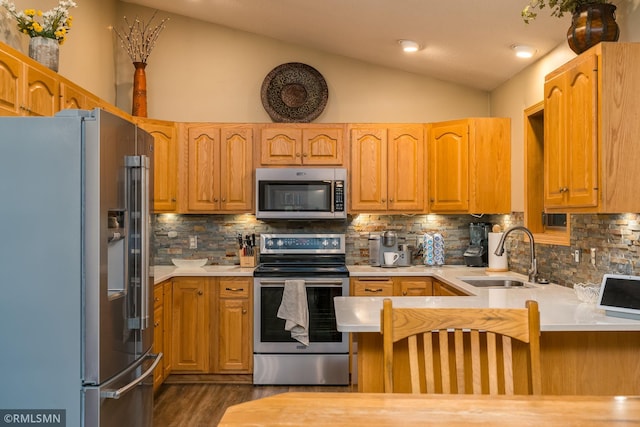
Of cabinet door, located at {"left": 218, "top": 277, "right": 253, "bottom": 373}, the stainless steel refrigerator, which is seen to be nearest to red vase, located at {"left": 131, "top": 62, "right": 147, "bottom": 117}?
cabinet door, located at {"left": 218, "top": 277, "right": 253, "bottom": 373}

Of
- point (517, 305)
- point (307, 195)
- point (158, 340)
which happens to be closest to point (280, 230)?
point (307, 195)

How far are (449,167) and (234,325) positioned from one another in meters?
2.23

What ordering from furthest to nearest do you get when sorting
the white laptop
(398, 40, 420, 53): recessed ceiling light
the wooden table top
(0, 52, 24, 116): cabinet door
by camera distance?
(398, 40, 420, 53): recessed ceiling light → (0, 52, 24, 116): cabinet door → the white laptop → the wooden table top

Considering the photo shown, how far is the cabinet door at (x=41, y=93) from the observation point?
2590 mm

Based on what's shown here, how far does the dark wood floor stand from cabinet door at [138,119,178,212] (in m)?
1.50

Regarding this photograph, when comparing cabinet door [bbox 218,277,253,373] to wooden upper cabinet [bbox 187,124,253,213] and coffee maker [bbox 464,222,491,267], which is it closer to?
wooden upper cabinet [bbox 187,124,253,213]

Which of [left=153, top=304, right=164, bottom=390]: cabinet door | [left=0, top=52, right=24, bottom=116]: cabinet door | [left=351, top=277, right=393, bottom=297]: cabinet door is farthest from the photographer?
[left=351, top=277, right=393, bottom=297]: cabinet door

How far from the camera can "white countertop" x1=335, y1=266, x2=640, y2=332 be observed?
2.07 meters

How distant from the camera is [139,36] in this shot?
4.77 m

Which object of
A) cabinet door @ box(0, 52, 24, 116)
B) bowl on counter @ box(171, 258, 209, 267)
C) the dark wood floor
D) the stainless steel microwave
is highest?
cabinet door @ box(0, 52, 24, 116)

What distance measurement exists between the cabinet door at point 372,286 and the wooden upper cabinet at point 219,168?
3.74 ft

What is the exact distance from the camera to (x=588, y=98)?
2303 mm

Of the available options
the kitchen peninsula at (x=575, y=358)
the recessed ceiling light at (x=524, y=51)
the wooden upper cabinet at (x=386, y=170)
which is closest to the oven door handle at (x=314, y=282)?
the wooden upper cabinet at (x=386, y=170)

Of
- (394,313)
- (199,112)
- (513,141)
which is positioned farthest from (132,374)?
(513,141)
